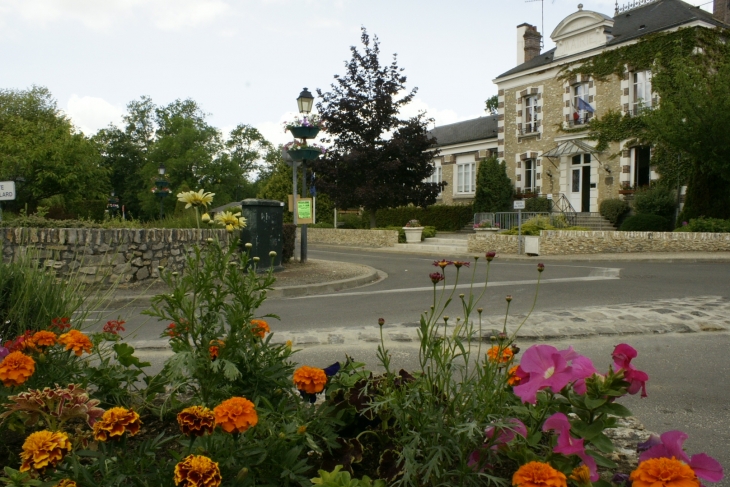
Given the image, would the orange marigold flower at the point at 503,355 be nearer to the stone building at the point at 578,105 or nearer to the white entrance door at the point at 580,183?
the stone building at the point at 578,105

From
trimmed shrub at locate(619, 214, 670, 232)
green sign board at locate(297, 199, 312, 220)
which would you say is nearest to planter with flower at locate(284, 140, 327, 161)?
green sign board at locate(297, 199, 312, 220)

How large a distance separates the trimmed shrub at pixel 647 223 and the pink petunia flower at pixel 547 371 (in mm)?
23607

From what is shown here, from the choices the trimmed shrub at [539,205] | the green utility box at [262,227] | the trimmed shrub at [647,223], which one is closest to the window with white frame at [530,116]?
the trimmed shrub at [539,205]

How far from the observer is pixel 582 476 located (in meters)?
1.55

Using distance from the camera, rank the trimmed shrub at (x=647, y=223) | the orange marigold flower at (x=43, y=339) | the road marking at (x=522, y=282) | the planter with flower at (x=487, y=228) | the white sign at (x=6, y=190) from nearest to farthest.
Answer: the orange marigold flower at (x=43, y=339), the road marking at (x=522, y=282), the white sign at (x=6, y=190), the trimmed shrub at (x=647, y=223), the planter with flower at (x=487, y=228)

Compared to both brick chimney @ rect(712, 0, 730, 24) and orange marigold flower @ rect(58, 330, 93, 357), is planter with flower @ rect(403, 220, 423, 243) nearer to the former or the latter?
brick chimney @ rect(712, 0, 730, 24)

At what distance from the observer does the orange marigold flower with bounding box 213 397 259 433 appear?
1.67 meters

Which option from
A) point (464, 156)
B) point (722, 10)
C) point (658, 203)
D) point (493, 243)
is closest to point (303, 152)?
point (493, 243)

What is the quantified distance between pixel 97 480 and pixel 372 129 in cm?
2613

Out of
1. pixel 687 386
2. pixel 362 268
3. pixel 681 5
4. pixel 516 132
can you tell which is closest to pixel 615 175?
pixel 516 132

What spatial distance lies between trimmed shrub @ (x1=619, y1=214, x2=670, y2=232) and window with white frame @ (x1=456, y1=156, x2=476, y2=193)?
40.8ft

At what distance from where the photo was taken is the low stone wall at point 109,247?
10.0m

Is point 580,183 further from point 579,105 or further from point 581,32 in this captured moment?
point 581,32

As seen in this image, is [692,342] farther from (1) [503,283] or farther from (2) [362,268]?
(2) [362,268]
